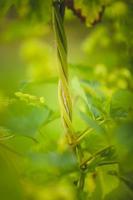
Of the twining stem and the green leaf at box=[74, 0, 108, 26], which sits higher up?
the green leaf at box=[74, 0, 108, 26]

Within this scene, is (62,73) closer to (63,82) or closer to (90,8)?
(63,82)

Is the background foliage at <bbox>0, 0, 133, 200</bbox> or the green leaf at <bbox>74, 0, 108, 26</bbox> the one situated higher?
the green leaf at <bbox>74, 0, 108, 26</bbox>

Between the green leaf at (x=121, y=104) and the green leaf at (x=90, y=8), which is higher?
the green leaf at (x=90, y=8)

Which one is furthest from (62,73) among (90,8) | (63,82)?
(90,8)

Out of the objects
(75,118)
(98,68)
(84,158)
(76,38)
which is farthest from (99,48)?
(84,158)

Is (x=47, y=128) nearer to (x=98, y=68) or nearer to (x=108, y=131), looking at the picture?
(x=108, y=131)

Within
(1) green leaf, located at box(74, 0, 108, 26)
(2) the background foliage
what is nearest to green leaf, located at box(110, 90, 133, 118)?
(2) the background foliage

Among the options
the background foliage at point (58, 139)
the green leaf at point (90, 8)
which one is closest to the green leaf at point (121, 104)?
the background foliage at point (58, 139)

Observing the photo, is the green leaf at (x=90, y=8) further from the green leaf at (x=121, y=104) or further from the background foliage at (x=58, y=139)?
the green leaf at (x=121, y=104)

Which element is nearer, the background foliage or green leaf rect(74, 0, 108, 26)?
the background foliage

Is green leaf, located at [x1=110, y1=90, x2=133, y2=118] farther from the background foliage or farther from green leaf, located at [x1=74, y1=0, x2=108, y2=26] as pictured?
green leaf, located at [x1=74, y1=0, x2=108, y2=26]

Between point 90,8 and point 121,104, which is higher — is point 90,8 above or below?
above
